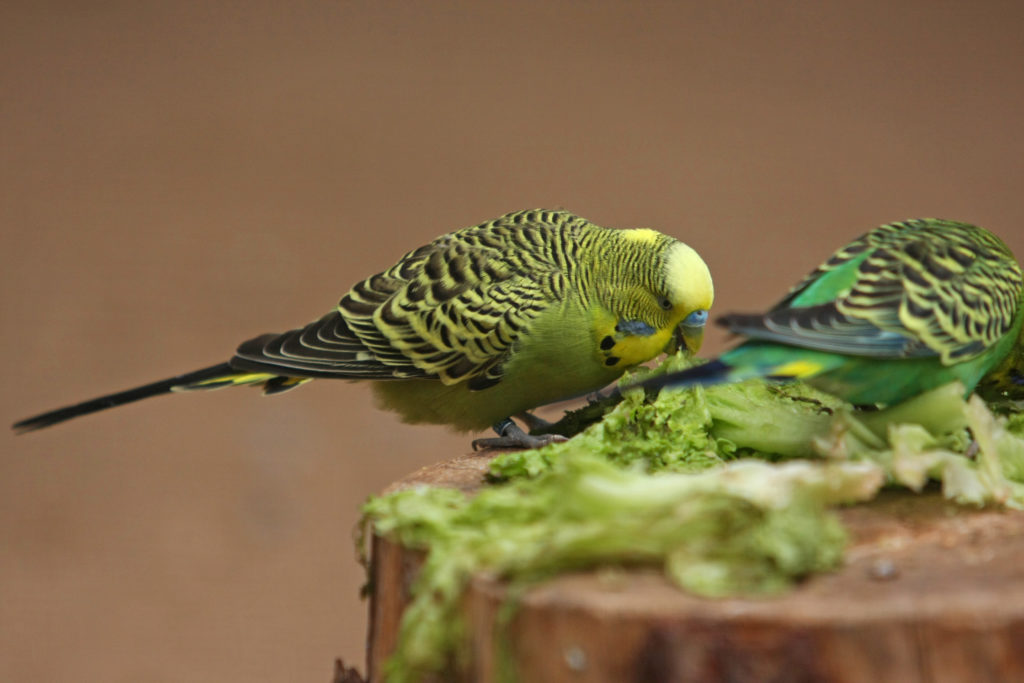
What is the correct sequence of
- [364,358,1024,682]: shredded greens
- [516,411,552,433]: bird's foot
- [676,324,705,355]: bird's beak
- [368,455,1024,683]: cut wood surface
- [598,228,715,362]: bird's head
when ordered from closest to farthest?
[368,455,1024,683]: cut wood surface → [364,358,1024,682]: shredded greens → [598,228,715,362]: bird's head → [676,324,705,355]: bird's beak → [516,411,552,433]: bird's foot

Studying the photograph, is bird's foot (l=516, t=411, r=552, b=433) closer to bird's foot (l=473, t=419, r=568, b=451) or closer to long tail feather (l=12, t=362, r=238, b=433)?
bird's foot (l=473, t=419, r=568, b=451)

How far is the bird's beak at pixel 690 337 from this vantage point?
2439 mm

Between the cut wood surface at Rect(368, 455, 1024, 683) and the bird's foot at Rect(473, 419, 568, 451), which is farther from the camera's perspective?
the bird's foot at Rect(473, 419, 568, 451)

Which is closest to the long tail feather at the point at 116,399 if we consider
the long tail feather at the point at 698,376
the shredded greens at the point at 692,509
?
the shredded greens at the point at 692,509

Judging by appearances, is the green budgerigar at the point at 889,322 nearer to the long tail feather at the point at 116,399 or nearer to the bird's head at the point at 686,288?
the bird's head at the point at 686,288

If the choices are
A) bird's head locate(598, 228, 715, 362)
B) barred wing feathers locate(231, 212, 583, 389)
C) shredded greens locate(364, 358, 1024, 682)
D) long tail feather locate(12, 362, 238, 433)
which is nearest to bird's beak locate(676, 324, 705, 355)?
bird's head locate(598, 228, 715, 362)

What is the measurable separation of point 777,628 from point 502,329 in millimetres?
1318

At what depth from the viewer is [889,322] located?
5.45ft

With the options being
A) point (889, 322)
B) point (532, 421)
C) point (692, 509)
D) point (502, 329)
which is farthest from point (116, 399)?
point (889, 322)

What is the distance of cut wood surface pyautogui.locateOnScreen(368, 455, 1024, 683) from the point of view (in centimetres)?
111

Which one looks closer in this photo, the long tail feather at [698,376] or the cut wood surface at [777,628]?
the cut wood surface at [777,628]

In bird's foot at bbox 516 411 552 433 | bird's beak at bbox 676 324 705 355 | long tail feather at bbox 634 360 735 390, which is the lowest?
bird's foot at bbox 516 411 552 433

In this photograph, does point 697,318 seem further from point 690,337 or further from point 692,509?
point 692,509

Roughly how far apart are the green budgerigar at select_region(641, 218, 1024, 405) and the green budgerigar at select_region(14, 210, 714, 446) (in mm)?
599
